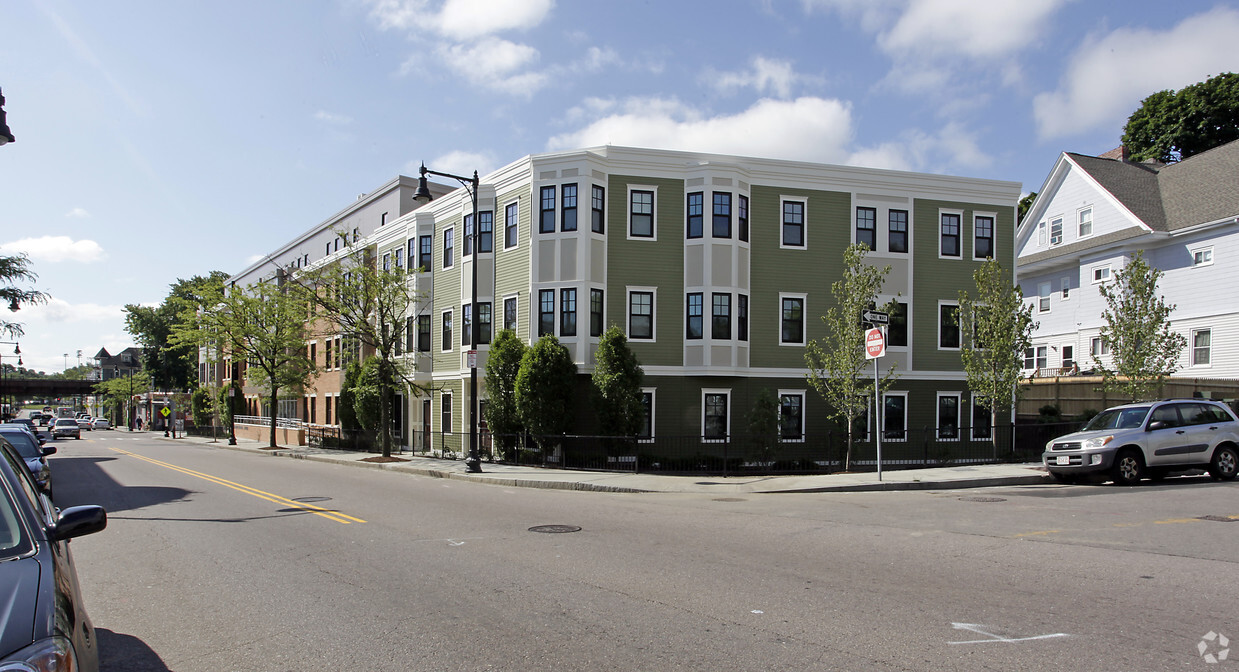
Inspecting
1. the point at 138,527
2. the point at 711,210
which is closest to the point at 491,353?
the point at 711,210

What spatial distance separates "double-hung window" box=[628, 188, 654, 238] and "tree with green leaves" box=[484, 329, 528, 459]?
5.71m

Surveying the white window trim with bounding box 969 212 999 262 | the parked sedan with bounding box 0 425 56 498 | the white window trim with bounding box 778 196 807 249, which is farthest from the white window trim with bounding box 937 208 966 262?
the parked sedan with bounding box 0 425 56 498

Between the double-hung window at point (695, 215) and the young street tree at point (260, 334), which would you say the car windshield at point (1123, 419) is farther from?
the young street tree at point (260, 334)

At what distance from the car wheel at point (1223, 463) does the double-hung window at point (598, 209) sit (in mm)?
17705

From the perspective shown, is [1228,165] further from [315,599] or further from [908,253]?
[315,599]

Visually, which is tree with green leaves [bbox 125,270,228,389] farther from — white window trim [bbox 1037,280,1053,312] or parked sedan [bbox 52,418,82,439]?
white window trim [bbox 1037,280,1053,312]

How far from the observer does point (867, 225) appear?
28.0 m

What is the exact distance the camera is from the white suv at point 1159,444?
637 inches

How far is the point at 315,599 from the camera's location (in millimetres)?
7336

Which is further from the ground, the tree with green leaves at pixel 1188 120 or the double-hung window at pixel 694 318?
the tree with green leaves at pixel 1188 120

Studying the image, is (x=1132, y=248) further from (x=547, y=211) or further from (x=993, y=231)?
(x=547, y=211)

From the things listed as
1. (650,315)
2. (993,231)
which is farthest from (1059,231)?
(650,315)

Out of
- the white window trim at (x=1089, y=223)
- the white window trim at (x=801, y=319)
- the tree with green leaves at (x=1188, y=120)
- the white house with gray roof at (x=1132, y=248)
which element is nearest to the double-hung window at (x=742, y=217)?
the white window trim at (x=801, y=319)

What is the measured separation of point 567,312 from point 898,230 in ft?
41.1
